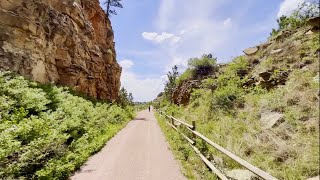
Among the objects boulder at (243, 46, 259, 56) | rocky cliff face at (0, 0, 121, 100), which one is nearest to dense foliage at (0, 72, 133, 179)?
rocky cliff face at (0, 0, 121, 100)

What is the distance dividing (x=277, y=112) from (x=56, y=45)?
20.5 metres

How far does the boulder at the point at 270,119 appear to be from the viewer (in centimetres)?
753

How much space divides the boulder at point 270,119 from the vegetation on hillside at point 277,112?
70 millimetres

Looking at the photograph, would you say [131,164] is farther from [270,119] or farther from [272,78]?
[272,78]

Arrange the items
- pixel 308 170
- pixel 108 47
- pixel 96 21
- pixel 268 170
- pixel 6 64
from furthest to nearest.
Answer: pixel 108 47, pixel 96 21, pixel 6 64, pixel 268 170, pixel 308 170

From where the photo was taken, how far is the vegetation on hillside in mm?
5902

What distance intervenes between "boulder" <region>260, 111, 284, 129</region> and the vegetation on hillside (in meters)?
0.07

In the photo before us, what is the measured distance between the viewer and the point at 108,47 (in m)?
40.4

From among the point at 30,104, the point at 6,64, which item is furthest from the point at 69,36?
the point at 30,104

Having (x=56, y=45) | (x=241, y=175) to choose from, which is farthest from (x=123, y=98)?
(x=241, y=175)

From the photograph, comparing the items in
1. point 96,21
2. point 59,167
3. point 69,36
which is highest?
point 96,21

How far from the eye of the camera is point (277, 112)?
27.0ft

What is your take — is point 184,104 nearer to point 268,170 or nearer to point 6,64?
point 6,64

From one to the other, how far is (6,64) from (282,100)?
50.2 feet
